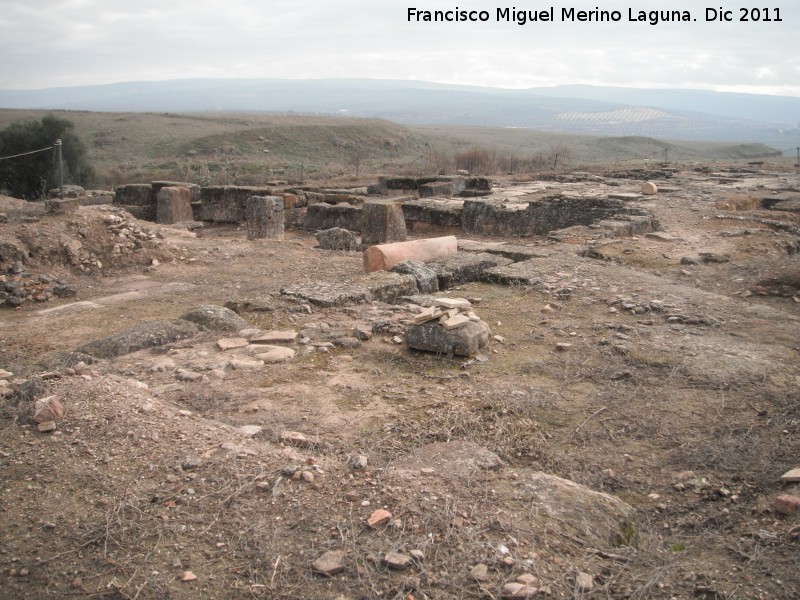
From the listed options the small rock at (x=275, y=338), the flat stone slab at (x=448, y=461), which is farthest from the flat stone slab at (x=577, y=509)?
the small rock at (x=275, y=338)

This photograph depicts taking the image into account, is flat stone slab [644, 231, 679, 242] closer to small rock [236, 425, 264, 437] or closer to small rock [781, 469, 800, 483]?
small rock [781, 469, 800, 483]

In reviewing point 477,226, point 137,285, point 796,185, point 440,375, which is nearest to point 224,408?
point 440,375

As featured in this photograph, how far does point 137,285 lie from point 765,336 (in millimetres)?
7205

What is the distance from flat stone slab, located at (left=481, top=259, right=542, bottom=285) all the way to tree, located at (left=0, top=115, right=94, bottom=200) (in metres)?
18.3

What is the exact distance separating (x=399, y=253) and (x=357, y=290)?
1.75 meters

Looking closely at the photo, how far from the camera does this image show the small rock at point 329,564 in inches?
102

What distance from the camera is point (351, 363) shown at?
5160mm

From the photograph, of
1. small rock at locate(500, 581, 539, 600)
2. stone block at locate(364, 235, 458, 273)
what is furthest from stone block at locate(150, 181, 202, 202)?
small rock at locate(500, 581, 539, 600)

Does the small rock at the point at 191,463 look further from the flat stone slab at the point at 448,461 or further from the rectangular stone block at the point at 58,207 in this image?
the rectangular stone block at the point at 58,207

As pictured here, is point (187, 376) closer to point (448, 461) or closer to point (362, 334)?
point (362, 334)

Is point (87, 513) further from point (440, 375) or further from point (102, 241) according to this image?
point (102, 241)

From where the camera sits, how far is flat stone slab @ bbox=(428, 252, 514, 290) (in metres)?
8.10

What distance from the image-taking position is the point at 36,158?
23.0 meters

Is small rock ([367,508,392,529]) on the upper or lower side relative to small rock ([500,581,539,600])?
upper
